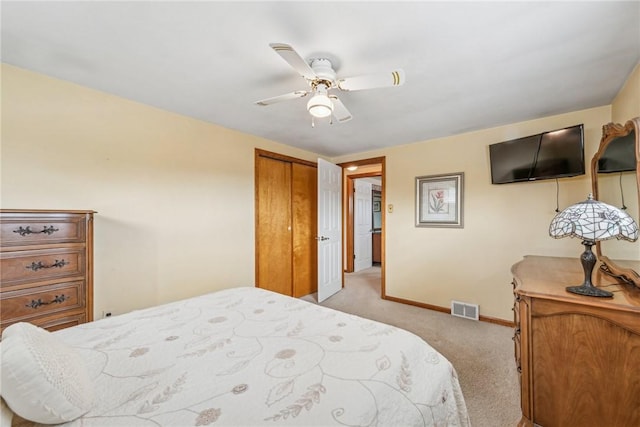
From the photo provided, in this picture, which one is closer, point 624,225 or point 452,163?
point 624,225

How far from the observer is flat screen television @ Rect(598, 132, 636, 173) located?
1.54m

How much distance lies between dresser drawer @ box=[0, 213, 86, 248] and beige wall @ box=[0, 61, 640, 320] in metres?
0.39

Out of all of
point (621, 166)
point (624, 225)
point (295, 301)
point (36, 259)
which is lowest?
point (295, 301)

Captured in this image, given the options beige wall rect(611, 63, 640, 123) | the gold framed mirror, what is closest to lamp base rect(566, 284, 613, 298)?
the gold framed mirror

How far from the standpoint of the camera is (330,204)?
4047 millimetres

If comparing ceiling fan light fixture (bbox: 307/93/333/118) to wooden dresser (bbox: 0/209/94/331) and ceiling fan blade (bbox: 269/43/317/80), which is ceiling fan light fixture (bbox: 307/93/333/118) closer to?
ceiling fan blade (bbox: 269/43/317/80)

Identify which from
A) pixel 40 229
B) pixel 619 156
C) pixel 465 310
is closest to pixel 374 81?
pixel 619 156

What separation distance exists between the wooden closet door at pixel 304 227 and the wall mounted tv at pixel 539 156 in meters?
2.44

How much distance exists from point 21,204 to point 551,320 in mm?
3366

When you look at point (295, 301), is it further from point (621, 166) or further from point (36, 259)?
point (621, 166)

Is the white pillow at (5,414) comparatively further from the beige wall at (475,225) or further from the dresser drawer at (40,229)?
the beige wall at (475,225)

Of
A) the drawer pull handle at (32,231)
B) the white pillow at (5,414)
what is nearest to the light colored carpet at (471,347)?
the white pillow at (5,414)

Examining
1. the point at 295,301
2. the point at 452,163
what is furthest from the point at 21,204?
the point at 452,163

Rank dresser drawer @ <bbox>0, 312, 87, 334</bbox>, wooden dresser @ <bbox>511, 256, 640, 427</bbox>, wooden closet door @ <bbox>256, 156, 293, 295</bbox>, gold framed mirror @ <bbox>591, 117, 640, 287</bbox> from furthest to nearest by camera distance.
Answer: wooden closet door @ <bbox>256, 156, 293, 295</bbox> → dresser drawer @ <bbox>0, 312, 87, 334</bbox> → gold framed mirror @ <bbox>591, 117, 640, 287</bbox> → wooden dresser @ <bbox>511, 256, 640, 427</bbox>
